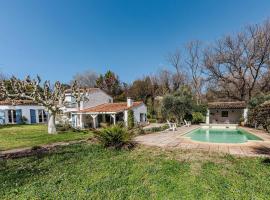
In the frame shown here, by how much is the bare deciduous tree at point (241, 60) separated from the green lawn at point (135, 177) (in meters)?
24.5

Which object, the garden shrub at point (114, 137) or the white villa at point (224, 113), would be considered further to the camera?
the white villa at point (224, 113)

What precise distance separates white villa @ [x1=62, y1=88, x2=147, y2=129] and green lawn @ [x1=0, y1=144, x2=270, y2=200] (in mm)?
14322

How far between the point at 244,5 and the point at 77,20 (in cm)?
1556

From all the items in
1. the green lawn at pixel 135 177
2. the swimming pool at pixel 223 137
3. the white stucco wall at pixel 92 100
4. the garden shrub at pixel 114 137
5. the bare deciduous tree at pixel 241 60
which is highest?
the bare deciduous tree at pixel 241 60

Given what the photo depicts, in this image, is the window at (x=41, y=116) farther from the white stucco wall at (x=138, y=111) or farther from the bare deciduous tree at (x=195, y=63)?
the bare deciduous tree at (x=195, y=63)

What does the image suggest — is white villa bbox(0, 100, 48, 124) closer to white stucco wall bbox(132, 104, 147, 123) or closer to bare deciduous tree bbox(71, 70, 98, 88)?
white stucco wall bbox(132, 104, 147, 123)

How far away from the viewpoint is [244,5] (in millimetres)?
14984

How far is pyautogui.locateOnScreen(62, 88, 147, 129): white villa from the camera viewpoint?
22438 mm

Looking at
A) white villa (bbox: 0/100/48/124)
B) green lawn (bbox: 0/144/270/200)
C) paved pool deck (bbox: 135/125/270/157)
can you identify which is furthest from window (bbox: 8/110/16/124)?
paved pool deck (bbox: 135/125/270/157)

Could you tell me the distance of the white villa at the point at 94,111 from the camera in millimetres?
22438

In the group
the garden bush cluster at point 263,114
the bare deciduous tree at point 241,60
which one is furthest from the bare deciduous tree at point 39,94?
the bare deciduous tree at point 241,60

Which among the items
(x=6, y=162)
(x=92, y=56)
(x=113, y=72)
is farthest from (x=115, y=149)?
(x=113, y=72)

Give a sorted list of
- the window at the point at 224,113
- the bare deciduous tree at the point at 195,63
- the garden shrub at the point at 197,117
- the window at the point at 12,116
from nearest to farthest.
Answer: the garden shrub at the point at 197,117
the window at the point at 12,116
the window at the point at 224,113
the bare deciduous tree at the point at 195,63

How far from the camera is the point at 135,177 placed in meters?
5.57
